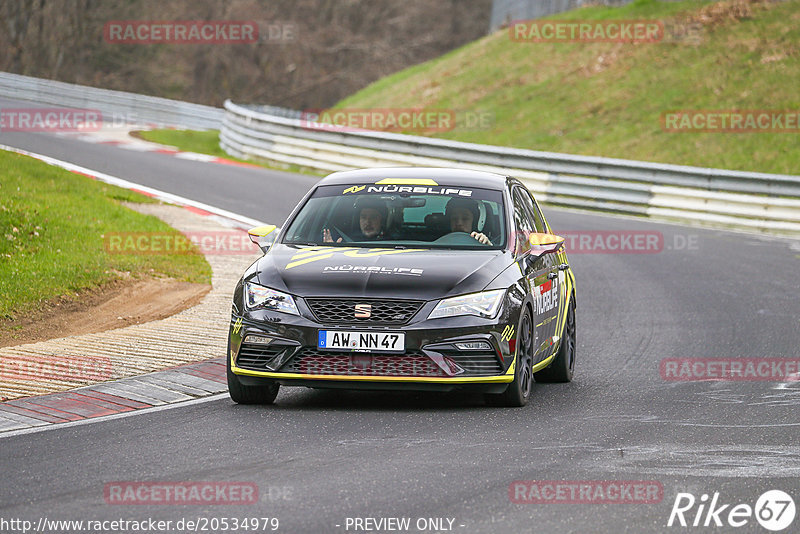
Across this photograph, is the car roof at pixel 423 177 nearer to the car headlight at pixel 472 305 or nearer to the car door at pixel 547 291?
the car door at pixel 547 291

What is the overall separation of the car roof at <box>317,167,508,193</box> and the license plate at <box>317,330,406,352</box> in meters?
1.97

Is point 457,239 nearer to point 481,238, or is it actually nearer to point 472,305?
point 481,238

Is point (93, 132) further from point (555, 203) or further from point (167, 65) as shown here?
point (167, 65)

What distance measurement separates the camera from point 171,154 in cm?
2998

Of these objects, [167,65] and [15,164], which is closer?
[15,164]

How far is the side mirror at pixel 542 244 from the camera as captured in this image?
932cm

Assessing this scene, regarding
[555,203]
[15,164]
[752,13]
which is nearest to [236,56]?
[752,13]

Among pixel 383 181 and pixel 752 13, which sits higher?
pixel 752 13

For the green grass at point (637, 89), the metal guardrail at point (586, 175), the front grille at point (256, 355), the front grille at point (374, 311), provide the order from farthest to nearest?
the green grass at point (637, 89) < the metal guardrail at point (586, 175) < the front grille at point (256, 355) < the front grille at point (374, 311)

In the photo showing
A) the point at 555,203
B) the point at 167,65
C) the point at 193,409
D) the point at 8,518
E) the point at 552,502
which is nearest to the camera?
the point at 8,518

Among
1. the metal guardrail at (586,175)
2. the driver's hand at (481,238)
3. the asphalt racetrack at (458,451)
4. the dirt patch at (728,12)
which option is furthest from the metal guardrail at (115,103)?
the driver's hand at (481,238)

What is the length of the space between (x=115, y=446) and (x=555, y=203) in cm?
1946

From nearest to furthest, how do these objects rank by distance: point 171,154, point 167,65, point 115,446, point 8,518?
point 8,518, point 115,446, point 171,154, point 167,65

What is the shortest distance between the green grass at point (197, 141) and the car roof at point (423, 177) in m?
19.2
